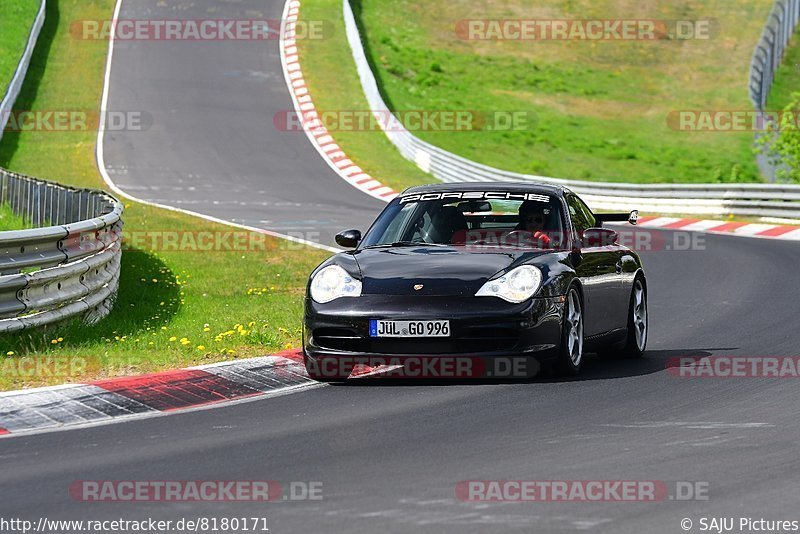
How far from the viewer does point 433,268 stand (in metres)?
9.59

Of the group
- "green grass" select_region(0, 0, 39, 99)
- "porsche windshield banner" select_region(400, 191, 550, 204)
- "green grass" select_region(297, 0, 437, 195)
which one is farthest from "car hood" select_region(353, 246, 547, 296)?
"green grass" select_region(0, 0, 39, 99)

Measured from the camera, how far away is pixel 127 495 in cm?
621

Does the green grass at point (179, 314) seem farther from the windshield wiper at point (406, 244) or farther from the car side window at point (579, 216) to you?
the car side window at point (579, 216)

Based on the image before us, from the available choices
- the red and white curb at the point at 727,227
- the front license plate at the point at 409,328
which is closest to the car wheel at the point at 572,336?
the front license plate at the point at 409,328

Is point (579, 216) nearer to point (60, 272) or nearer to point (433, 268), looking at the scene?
point (433, 268)

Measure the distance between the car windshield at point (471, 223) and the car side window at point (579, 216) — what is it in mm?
221

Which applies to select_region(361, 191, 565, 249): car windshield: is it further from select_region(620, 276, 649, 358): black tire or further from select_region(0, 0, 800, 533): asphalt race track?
select_region(620, 276, 649, 358): black tire

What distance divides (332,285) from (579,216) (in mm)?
2361

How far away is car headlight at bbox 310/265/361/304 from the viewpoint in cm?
952

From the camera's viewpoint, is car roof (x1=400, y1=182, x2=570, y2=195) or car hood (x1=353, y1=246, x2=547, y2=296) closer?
car hood (x1=353, y1=246, x2=547, y2=296)

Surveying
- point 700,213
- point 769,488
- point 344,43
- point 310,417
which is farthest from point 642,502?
point 344,43

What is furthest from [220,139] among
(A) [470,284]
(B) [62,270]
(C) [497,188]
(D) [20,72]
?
(A) [470,284]

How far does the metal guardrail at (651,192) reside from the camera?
2781 centimetres

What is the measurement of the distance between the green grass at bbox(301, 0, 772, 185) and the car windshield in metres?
25.3
